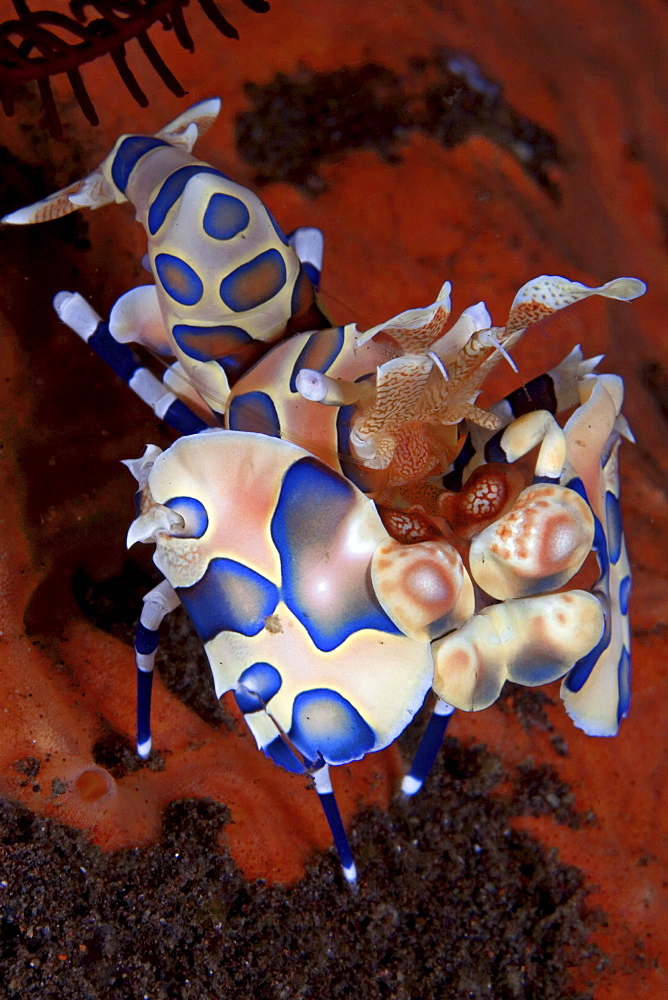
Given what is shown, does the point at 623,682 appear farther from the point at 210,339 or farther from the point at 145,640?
the point at 210,339

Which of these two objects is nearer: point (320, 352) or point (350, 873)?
point (320, 352)

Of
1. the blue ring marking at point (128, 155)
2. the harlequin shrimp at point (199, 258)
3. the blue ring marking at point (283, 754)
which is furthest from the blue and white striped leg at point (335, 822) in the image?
the blue ring marking at point (128, 155)

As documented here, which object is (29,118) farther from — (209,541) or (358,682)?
(358,682)

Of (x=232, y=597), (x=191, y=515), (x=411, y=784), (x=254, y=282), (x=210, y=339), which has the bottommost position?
(x=411, y=784)

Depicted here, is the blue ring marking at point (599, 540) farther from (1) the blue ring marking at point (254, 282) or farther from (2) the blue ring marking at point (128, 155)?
(2) the blue ring marking at point (128, 155)

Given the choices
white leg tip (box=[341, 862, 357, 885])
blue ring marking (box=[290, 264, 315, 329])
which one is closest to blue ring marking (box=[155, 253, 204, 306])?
blue ring marking (box=[290, 264, 315, 329])

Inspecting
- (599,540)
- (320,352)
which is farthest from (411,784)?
(320,352)

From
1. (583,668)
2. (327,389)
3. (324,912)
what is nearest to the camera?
(327,389)
